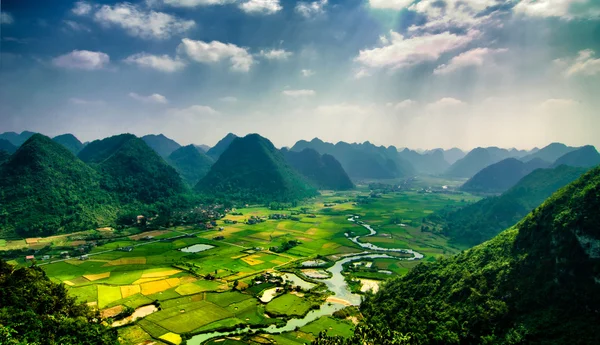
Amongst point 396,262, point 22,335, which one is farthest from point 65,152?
point 396,262

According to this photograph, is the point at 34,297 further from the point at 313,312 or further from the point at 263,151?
the point at 263,151

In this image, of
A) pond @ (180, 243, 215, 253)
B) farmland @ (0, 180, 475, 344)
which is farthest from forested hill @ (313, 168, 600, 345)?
pond @ (180, 243, 215, 253)

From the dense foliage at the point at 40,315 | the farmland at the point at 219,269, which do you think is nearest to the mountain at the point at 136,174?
the farmland at the point at 219,269

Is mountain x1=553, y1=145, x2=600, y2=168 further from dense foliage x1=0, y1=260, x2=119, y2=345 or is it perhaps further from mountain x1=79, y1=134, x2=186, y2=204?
dense foliage x1=0, y1=260, x2=119, y2=345

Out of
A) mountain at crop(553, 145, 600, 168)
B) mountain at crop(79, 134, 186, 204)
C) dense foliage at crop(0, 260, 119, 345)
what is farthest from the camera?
mountain at crop(553, 145, 600, 168)

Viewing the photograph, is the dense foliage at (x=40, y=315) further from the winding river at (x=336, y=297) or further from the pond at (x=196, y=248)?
the pond at (x=196, y=248)

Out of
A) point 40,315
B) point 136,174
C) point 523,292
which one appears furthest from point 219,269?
point 136,174
